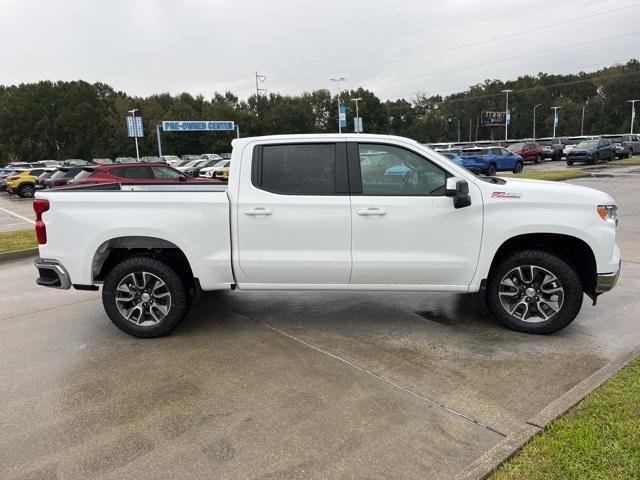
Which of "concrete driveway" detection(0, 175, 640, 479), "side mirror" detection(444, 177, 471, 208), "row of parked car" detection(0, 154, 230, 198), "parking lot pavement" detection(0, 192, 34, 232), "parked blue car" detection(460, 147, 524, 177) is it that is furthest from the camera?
"parked blue car" detection(460, 147, 524, 177)

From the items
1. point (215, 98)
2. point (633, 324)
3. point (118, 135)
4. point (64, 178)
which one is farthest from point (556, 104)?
point (633, 324)

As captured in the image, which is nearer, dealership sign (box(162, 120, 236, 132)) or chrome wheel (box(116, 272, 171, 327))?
chrome wheel (box(116, 272, 171, 327))

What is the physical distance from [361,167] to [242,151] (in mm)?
1162

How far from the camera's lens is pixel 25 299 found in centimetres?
646

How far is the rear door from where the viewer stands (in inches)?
181

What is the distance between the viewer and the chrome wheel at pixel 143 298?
4867 millimetres

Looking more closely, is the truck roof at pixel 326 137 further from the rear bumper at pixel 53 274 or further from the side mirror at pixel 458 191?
the rear bumper at pixel 53 274

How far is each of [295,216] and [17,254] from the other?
7134 millimetres

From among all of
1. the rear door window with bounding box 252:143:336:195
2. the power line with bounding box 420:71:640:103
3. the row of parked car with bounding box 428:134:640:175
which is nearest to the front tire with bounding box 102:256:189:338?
the rear door window with bounding box 252:143:336:195

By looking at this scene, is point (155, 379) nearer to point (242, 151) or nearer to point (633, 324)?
point (242, 151)

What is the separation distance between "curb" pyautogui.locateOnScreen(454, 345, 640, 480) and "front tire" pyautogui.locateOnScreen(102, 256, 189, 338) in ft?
10.2

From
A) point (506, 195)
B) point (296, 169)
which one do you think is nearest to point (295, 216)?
point (296, 169)

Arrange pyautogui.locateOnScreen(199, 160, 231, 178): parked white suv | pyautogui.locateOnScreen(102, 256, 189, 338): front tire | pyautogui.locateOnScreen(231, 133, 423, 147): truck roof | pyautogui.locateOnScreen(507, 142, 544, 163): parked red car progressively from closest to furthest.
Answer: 1. pyautogui.locateOnScreen(231, 133, 423, 147): truck roof
2. pyautogui.locateOnScreen(102, 256, 189, 338): front tire
3. pyautogui.locateOnScreen(199, 160, 231, 178): parked white suv
4. pyautogui.locateOnScreen(507, 142, 544, 163): parked red car

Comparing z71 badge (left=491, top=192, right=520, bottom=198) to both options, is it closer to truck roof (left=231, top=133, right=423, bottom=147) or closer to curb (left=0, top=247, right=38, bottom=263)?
truck roof (left=231, top=133, right=423, bottom=147)
